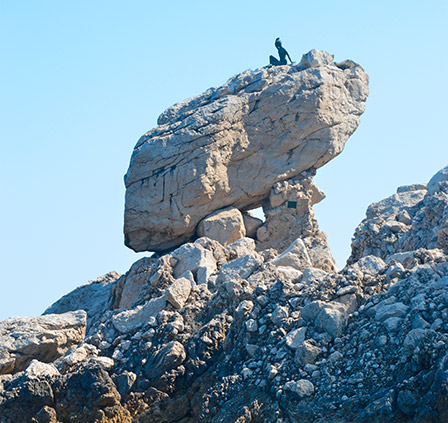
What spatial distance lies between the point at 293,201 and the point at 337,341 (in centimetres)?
1148

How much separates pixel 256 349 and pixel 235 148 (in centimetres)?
1089

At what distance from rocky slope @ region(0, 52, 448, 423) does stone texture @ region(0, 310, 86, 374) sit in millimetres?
24

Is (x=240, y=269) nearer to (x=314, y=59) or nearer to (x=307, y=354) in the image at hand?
(x=307, y=354)

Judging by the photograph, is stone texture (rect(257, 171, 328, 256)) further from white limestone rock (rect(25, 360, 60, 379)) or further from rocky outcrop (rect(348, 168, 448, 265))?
white limestone rock (rect(25, 360, 60, 379))

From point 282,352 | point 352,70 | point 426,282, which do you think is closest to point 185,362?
point 282,352

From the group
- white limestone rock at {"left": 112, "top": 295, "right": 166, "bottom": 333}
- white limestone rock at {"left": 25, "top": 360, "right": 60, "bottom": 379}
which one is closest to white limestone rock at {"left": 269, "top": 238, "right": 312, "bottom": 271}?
white limestone rock at {"left": 112, "top": 295, "right": 166, "bottom": 333}

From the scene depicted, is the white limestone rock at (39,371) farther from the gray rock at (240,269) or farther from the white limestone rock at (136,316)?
the gray rock at (240,269)

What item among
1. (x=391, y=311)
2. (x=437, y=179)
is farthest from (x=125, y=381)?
(x=437, y=179)

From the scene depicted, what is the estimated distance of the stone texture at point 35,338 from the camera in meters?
18.0

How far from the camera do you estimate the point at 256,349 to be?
15.2 m

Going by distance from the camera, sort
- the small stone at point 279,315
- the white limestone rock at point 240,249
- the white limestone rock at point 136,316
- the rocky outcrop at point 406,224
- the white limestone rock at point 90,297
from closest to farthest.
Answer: the small stone at point 279,315, the white limestone rock at point 136,316, the rocky outcrop at point 406,224, the white limestone rock at point 240,249, the white limestone rock at point 90,297

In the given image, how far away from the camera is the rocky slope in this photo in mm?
13469

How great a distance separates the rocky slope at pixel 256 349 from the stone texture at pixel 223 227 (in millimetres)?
4883

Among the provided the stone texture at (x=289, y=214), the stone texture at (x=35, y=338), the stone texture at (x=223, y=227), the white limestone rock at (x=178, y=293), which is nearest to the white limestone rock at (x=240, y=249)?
the stone texture at (x=223, y=227)
